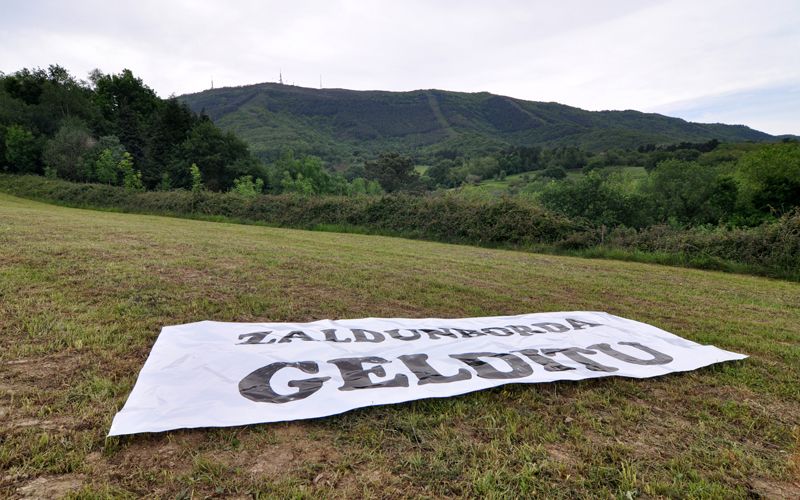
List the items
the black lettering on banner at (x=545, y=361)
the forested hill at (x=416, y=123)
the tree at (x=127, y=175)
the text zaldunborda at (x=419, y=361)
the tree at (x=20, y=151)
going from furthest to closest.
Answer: the forested hill at (x=416, y=123), the tree at (x=127, y=175), the tree at (x=20, y=151), the black lettering on banner at (x=545, y=361), the text zaldunborda at (x=419, y=361)

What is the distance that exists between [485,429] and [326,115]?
144m

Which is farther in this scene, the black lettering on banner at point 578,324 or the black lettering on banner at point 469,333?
the black lettering on banner at point 578,324

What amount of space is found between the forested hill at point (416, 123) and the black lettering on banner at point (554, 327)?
85204 millimetres

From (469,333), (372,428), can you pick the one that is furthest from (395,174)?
(372,428)

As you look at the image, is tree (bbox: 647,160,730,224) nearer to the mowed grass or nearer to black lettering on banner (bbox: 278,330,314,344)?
the mowed grass

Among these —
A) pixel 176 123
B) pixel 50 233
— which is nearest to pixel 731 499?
pixel 50 233

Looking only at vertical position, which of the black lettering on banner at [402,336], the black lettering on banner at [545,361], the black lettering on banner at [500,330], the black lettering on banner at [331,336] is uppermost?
the black lettering on banner at [545,361]

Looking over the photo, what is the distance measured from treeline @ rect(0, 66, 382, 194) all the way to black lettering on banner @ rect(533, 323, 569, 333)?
34886 millimetres

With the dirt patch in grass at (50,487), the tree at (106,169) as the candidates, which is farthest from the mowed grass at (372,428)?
the tree at (106,169)

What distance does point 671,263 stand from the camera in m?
11.1

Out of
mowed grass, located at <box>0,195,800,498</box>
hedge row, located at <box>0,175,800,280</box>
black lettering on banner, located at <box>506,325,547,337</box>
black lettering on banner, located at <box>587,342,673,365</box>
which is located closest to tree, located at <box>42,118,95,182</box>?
hedge row, located at <box>0,175,800,280</box>

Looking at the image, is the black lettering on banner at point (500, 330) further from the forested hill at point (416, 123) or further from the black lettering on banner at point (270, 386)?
the forested hill at point (416, 123)

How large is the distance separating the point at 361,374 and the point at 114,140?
42821mm

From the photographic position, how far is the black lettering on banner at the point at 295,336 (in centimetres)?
328
